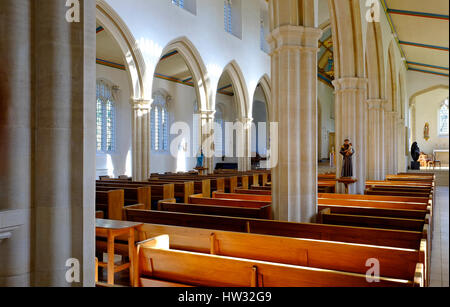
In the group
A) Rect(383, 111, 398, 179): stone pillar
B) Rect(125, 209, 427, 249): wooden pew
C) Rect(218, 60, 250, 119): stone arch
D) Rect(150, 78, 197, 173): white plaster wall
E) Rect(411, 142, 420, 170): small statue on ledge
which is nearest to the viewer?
Rect(125, 209, 427, 249): wooden pew

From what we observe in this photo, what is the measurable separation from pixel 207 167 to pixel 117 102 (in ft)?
18.7

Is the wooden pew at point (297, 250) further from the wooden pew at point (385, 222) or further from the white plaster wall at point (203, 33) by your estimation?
the white plaster wall at point (203, 33)

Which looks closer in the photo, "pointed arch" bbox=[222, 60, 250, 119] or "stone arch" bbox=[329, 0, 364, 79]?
"stone arch" bbox=[329, 0, 364, 79]

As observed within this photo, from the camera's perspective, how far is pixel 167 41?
13.1 meters

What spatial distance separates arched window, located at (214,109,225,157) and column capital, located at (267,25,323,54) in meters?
18.1

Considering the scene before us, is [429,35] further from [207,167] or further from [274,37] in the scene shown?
[274,37]

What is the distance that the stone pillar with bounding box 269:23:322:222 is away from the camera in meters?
5.52

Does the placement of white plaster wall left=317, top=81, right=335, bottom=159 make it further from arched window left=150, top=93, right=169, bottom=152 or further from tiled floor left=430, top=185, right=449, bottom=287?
tiled floor left=430, top=185, right=449, bottom=287

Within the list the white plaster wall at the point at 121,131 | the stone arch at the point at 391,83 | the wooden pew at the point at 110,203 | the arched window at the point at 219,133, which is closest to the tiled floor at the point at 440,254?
the wooden pew at the point at 110,203

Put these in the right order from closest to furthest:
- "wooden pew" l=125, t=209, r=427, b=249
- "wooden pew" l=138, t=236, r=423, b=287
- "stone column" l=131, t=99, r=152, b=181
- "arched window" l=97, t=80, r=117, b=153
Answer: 1. "wooden pew" l=138, t=236, r=423, b=287
2. "wooden pew" l=125, t=209, r=427, b=249
3. "stone column" l=131, t=99, r=152, b=181
4. "arched window" l=97, t=80, r=117, b=153

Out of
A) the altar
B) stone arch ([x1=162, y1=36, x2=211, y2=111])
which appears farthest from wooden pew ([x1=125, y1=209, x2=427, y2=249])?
the altar

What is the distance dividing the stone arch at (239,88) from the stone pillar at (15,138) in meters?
15.6

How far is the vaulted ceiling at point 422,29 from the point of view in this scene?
1247 centimetres

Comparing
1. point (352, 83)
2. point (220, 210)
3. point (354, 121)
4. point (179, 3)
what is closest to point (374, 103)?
point (352, 83)
